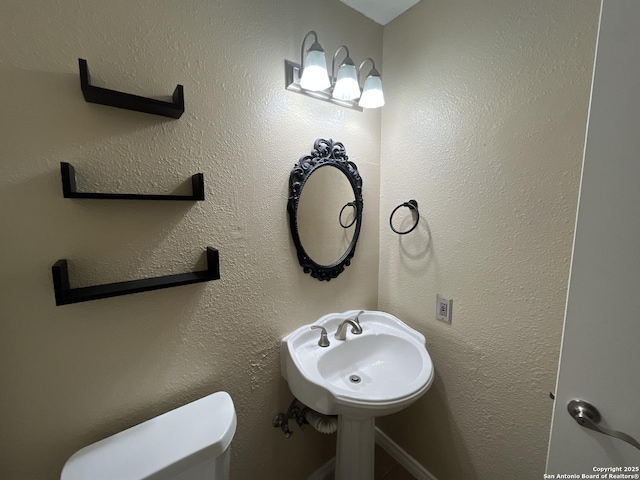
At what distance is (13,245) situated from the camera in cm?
71

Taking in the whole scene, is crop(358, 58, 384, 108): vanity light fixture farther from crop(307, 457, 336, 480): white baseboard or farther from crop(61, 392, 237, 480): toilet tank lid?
crop(307, 457, 336, 480): white baseboard

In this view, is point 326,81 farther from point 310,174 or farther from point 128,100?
point 128,100

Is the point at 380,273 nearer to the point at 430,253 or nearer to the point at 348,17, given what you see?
the point at 430,253

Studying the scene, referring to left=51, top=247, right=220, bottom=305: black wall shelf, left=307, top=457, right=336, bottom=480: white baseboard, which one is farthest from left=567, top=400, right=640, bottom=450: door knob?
left=307, top=457, right=336, bottom=480: white baseboard

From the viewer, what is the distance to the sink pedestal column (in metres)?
1.11

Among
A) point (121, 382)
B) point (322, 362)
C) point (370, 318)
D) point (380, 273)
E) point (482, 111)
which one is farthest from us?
point (380, 273)

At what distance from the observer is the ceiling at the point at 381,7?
4.11 feet

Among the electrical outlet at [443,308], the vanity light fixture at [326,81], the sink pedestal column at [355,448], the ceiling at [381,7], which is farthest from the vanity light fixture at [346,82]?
the sink pedestal column at [355,448]

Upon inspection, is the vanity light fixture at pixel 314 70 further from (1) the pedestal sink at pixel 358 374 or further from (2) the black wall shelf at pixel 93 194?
(1) the pedestal sink at pixel 358 374

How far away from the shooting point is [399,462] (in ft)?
5.05

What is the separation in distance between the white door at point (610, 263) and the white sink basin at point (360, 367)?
506 millimetres

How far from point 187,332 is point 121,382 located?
9.1 inches

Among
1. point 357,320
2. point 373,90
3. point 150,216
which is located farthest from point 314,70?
point 357,320

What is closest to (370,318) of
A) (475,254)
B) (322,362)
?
(322,362)
